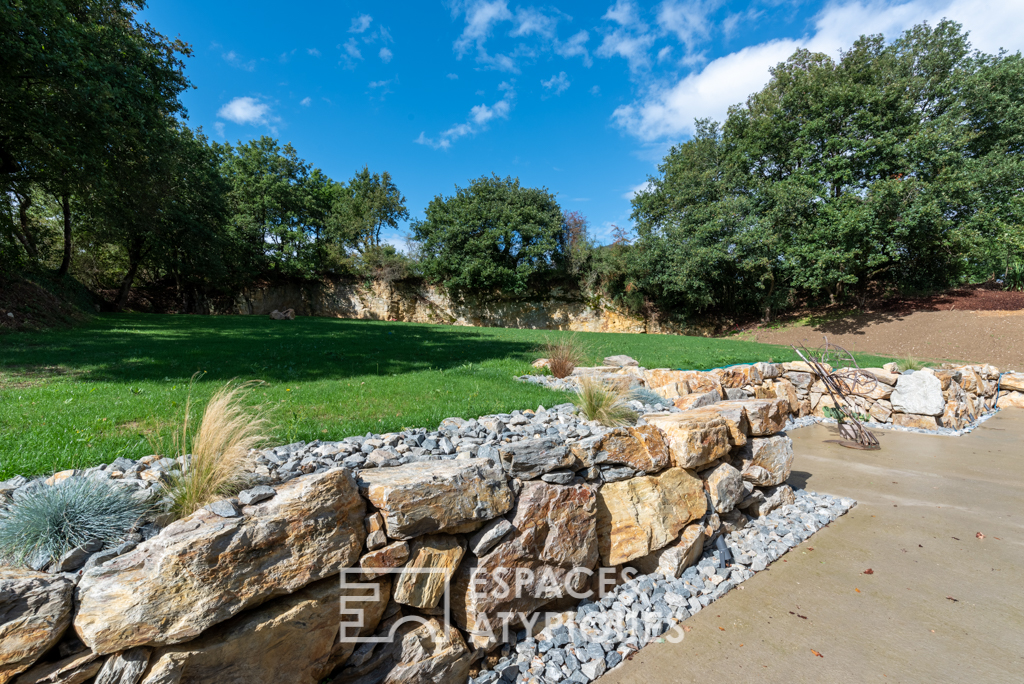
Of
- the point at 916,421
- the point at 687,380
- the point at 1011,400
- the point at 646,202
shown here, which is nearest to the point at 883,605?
the point at 687,380

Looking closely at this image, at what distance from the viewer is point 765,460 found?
13.4 ft

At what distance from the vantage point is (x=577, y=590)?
281 cm

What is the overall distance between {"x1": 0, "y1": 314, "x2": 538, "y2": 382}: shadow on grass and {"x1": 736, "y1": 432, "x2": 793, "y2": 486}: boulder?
4.37m

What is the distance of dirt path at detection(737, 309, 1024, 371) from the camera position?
12.4 metres

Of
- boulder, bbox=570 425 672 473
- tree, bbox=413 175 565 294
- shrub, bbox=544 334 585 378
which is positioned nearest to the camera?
boulder, bbox=570 425 672 473

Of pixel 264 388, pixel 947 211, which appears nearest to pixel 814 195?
pixel 947 211

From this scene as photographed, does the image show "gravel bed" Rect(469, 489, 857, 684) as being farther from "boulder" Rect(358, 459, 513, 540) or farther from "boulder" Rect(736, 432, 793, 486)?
"boulder" Rect(358, 459, 513, 540)

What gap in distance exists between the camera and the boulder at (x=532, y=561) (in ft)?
7.88

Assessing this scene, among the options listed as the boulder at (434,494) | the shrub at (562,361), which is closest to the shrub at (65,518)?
the boulder at (434,494)

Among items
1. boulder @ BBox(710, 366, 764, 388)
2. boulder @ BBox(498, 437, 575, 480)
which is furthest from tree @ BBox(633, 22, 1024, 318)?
boulder @ BBox(498, 437, 575, 480)

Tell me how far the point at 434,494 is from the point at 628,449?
1.65 meters

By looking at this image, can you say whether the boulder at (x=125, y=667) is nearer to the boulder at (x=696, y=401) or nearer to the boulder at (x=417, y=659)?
the boulder at (x=417, y=659)

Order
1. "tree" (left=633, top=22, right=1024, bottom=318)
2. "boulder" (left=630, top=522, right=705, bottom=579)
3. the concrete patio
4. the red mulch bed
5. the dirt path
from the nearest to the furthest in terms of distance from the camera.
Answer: the concrete patio, "boulder" (left=630, top=522, right=705, bottom=579), the dirt path, the red mulch bed, "tree" (left=633, top=22, right=1024, bottom=318)

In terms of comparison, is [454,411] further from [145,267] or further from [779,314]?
[145,267]
